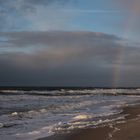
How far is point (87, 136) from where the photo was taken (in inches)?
486

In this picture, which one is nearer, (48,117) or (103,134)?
(103,134)

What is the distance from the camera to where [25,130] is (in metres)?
14.6

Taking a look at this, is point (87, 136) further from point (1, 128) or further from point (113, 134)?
Answer: point (1, 128)

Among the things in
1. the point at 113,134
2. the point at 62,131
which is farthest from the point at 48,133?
the point at 113,134

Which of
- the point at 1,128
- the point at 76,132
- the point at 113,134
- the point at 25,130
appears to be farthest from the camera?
the point at 1,128

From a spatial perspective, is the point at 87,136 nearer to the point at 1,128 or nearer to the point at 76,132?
the point at 76,132

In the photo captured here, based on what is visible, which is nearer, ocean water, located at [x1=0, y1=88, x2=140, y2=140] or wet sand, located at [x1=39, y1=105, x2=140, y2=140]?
wet sand, located at [x1=39, y1=105, x2=140, y2=140]

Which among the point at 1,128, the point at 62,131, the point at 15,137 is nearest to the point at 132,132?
the point at 62,131

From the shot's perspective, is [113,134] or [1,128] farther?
[1,128]

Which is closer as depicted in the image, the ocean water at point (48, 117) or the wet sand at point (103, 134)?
the wet sand at point (103, 134)

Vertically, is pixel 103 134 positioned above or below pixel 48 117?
above

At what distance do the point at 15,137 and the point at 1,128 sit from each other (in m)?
3.00

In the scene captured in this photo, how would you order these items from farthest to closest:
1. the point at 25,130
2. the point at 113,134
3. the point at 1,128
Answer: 1. the point at 1,128
2. the point at 25,130
3. the point at 113,134

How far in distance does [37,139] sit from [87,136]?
5.59 ft
